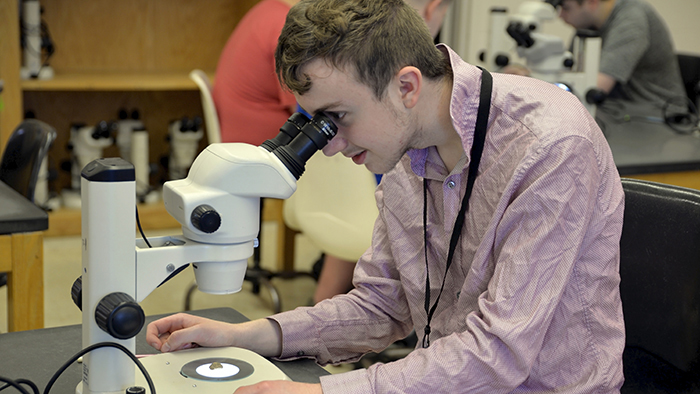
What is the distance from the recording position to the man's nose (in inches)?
41.7

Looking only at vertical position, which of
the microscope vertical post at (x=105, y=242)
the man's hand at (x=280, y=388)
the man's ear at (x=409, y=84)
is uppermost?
the man's ear at (x=409, y=84)

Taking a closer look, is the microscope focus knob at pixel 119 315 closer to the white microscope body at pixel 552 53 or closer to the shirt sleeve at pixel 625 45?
the white microscope body at pixel 552 53

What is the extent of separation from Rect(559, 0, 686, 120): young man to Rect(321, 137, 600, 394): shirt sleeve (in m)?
2.35

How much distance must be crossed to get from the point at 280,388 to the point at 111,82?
3.05 m

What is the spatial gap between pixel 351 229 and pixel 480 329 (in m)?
1.31

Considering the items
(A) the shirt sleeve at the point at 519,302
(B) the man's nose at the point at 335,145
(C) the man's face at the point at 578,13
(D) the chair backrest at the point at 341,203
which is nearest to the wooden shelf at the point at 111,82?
(D) the chair backrest at the point at 341,203

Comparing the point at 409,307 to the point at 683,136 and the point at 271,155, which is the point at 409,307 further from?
the point at 683,136

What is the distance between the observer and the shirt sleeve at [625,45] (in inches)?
124

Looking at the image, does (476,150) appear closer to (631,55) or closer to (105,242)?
(105,242)

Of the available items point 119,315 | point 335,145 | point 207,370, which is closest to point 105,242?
point 119,315

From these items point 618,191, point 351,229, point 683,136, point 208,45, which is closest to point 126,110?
point 208,45

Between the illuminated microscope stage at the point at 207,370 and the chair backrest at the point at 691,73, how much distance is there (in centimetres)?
359

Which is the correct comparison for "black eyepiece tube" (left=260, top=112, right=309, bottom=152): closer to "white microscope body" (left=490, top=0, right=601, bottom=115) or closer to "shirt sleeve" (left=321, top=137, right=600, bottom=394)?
"shirt sleeve" (left=321, top=137, right=600, bottom=394)

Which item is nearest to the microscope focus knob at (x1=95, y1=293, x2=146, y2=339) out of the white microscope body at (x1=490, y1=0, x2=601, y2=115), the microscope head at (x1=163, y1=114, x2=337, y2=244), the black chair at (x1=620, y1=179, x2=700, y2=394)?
the microscope head at (x1=163, y1=114, x2=337, y2=244)
